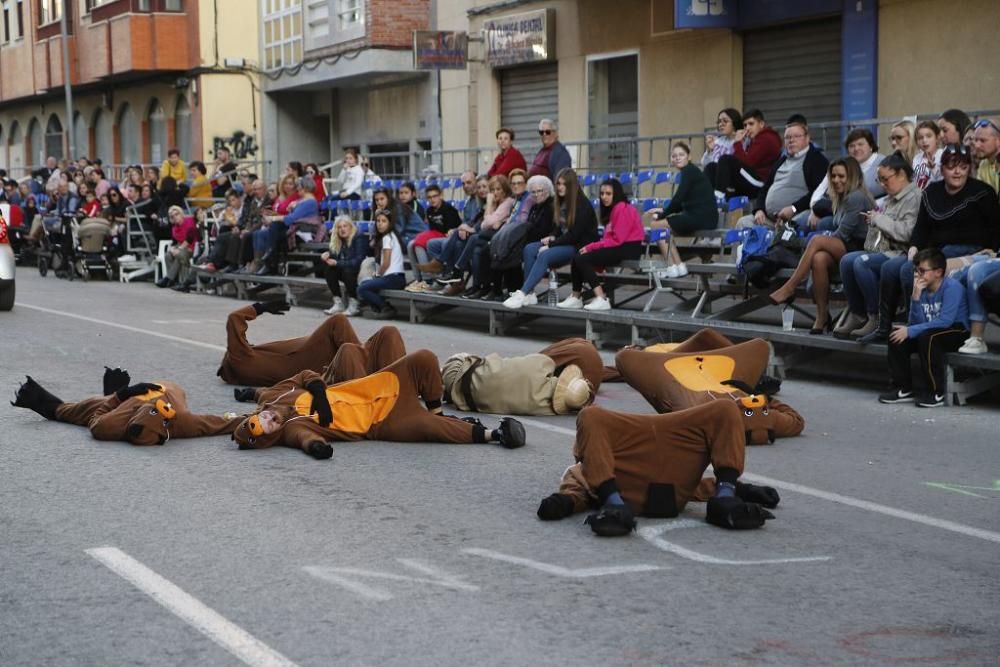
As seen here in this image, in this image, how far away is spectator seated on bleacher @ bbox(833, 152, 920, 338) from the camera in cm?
1172

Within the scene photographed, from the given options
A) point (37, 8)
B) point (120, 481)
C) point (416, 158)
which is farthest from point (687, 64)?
point (37, 8)

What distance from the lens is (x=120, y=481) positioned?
8000 millimetres

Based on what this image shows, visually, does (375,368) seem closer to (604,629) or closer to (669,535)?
(669,535)

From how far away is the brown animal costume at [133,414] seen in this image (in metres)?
9.05

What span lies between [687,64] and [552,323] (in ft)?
19.1

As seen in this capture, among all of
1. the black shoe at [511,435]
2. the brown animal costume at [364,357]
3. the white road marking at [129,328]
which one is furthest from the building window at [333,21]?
the black shoe at [511,435]

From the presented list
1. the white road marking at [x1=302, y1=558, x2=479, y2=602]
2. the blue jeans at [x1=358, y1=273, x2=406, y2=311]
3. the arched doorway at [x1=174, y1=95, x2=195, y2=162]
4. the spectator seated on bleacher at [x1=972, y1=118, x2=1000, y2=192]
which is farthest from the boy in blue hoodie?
the arched doorway at [x1=174, y1=95, x2=195, y2=162]

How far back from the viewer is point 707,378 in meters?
9.16

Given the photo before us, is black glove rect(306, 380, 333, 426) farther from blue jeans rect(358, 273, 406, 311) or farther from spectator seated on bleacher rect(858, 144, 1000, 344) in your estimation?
blue jeans rect(358, 273, 406, 311)

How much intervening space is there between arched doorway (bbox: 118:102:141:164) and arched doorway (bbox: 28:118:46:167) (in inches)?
301

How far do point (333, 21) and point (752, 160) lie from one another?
733 inches

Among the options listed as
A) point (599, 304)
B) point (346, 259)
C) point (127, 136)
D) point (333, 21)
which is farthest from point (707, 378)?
point (127, 136)

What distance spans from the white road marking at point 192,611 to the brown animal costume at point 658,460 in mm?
1945

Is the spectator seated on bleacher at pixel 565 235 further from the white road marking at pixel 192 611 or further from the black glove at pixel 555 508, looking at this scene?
the white road marking at pixel 192 611
